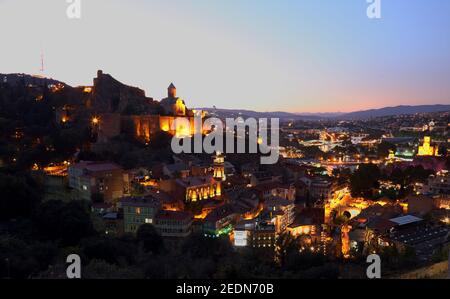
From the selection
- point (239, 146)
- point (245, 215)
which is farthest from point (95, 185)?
point (239, 146)

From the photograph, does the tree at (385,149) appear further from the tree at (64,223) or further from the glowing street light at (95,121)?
the tree at (64,223)

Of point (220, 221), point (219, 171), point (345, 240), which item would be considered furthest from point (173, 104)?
point (345, 240)

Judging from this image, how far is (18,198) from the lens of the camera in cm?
1221

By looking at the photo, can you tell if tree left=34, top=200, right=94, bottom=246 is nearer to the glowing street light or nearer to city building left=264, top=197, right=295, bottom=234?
city building left=264, top=197, right=295, bottom=234

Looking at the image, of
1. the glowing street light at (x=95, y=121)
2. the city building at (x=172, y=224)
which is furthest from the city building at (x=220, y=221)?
the glowing street light at (x=95, y=121)

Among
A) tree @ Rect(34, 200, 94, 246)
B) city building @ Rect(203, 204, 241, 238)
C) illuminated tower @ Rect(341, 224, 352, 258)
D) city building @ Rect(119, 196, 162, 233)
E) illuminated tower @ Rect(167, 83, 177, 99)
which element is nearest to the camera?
tree @ Rect(34, 200, 94, 246)

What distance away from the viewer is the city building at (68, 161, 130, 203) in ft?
47.2

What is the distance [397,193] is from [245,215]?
7.69m

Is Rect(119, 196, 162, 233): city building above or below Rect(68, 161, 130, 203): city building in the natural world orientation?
below

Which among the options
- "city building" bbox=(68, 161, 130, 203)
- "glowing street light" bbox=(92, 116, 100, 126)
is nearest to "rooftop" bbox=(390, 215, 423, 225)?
"city building" bbox=(68, 161, 130, 203)

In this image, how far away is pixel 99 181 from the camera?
14547 millimetres

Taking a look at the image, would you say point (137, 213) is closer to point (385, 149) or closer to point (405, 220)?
point (405, 220)
